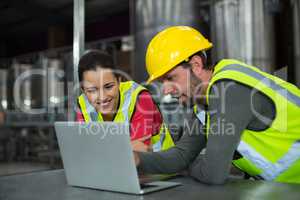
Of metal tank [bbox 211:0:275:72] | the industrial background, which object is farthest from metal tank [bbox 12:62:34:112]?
metal tank [bbox 211:0:275:72]

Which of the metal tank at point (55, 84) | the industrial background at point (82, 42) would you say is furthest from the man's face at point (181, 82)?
the metal tank at point (55, 84)

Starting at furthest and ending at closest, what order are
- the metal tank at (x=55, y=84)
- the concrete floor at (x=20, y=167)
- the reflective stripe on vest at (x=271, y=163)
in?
the metal tank at (x=55, y=84) → the concrete floor at (x=20, y=167) → the reflective stripe on vest at (x=271, y=163)

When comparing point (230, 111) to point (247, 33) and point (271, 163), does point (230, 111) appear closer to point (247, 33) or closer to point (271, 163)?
point (271, 163)

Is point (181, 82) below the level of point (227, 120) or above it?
above

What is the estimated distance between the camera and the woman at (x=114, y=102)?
160cm

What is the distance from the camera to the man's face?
4.46 ft

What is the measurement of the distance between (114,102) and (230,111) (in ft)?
2.22

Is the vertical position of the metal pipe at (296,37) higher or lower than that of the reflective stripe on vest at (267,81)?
higher

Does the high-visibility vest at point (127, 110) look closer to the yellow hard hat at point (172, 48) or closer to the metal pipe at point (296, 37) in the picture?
the yellow hard hat at point (172, 48)

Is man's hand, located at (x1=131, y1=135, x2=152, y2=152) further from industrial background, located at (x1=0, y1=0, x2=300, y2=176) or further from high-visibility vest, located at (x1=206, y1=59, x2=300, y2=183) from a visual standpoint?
industrial background, located at (x1=0, y1=0, x2=300, y2=176)

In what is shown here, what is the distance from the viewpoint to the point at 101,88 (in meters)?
1.62

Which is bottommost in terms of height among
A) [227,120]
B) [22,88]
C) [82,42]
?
[227,120]

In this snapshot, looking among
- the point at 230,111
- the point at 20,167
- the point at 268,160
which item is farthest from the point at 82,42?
the point at 20,167

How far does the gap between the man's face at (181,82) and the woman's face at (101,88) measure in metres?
0.34
